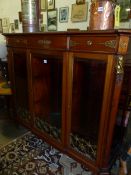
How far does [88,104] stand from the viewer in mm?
1456

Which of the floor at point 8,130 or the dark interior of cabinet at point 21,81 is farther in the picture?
the floor at point 8,130

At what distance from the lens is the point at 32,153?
70.0 inches

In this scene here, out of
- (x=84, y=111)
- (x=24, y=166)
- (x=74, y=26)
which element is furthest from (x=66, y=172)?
(x=74, y=26)

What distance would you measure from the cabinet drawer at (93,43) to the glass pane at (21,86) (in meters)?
0.76

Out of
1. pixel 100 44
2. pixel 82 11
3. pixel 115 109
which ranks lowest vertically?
pixel 115 109

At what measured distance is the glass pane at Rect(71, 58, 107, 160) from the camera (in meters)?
1.29

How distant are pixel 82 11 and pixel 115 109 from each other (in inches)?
45.2

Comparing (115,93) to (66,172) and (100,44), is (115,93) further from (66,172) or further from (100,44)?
(66,172)

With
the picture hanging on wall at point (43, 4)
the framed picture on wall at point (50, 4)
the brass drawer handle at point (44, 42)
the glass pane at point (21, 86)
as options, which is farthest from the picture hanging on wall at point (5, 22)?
the brass drawer handle at point (44, 42)

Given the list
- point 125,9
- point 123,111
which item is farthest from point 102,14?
point 123,111

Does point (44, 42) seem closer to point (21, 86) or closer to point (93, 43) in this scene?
point (93, 43)

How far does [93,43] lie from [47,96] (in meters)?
0.98

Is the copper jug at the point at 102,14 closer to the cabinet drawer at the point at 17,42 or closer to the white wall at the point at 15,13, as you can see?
the white wall at the point at 15,13

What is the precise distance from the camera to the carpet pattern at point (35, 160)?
1.55 meters
